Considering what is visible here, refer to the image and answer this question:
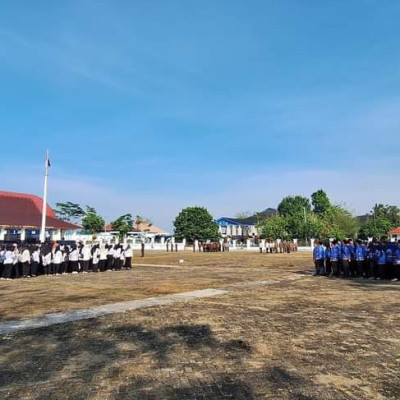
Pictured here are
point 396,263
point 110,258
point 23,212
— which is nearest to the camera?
point 396,263

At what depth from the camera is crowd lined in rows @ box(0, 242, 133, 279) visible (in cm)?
1712

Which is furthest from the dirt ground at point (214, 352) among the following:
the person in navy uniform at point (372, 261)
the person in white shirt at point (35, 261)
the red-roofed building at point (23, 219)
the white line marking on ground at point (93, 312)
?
the red-roofed building at point (23, 219)

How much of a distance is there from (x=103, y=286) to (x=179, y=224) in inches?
1925

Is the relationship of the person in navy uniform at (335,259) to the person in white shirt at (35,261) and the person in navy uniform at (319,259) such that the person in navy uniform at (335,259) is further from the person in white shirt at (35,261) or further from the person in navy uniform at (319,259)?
the person in white shirt at (35,261)

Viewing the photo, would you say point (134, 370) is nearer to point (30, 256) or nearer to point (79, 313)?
point (79, 313)

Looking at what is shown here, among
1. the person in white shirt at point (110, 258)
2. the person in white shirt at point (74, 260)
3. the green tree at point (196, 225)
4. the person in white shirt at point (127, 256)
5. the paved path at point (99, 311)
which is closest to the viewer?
the paved path at point (99, 311)

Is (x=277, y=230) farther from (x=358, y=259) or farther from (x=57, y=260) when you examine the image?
(x=57, y=260)

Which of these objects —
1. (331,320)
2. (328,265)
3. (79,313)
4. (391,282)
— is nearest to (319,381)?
(331,320)

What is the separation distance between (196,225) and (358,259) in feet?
149

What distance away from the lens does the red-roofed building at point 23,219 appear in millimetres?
33969

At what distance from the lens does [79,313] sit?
855 cm

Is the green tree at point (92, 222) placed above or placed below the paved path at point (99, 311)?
above

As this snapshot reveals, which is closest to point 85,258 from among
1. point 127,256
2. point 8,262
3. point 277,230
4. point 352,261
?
point 127,256

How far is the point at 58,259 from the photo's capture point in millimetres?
18562
